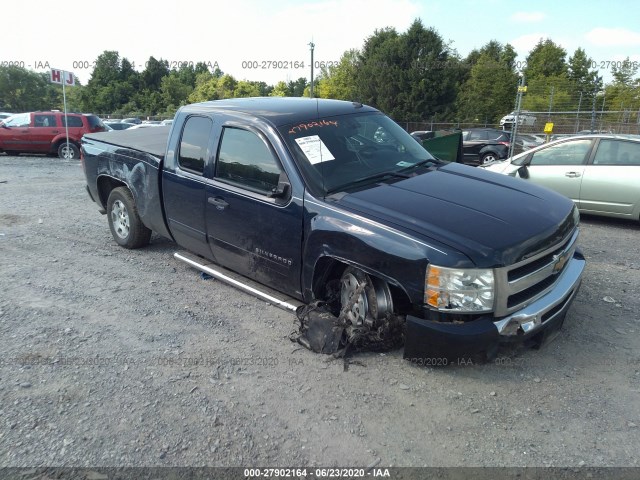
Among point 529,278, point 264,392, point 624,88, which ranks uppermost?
point 624,88

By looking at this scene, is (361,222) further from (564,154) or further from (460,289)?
(564,154)

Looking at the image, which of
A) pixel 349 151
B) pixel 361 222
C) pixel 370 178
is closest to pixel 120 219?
pixel 349 151

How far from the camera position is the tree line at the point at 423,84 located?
3045cm

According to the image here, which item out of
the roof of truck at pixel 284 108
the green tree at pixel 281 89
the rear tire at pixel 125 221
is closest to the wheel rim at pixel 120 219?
the rear tire at pixel 125 221

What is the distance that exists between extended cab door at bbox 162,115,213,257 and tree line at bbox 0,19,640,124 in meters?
23.3

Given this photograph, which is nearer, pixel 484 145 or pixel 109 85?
pixel 484 145

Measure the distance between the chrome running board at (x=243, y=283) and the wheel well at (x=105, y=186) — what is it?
1691mm

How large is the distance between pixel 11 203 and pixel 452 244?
8543 mm

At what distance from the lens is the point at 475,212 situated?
3.33m

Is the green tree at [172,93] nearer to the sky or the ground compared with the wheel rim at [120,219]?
nearer to the sky

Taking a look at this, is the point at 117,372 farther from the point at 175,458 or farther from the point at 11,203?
the point at 11,203

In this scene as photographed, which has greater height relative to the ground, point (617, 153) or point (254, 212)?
point (617, 153)

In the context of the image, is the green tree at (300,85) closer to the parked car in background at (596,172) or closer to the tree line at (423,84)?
the tree line at (423,84)

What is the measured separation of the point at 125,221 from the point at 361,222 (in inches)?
149
